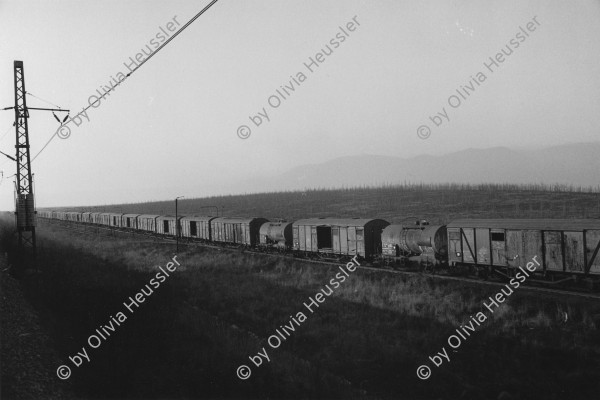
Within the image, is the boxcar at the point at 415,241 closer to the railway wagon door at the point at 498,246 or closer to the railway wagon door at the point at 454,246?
the railway wagon door at the point at 454,246

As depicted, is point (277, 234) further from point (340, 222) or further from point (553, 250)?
point (553, 250)

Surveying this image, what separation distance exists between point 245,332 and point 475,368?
25.2 feet

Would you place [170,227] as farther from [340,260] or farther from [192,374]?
[192,374]

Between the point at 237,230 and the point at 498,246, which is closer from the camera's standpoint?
the point at 498,246

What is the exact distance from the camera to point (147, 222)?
60.7 m

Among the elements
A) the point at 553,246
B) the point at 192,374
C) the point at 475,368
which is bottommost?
the point at 475,368

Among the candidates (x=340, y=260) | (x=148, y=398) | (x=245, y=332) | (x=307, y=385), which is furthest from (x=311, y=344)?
(x=340, y=260)

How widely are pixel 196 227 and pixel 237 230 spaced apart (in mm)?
10345

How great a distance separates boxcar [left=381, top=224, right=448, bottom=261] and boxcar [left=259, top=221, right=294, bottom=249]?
29.0ft

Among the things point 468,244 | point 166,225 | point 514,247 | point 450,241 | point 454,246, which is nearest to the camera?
point 514,247

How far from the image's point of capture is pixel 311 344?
1536cm

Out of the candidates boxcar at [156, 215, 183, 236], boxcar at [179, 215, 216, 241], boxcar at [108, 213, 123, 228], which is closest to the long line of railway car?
boxcar at [179, 215, 216, 241]

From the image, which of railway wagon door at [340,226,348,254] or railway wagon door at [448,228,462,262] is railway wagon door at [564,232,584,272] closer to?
railway wagon door at [448,228,462,262]

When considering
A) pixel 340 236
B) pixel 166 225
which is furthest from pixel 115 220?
pixel 340 236
